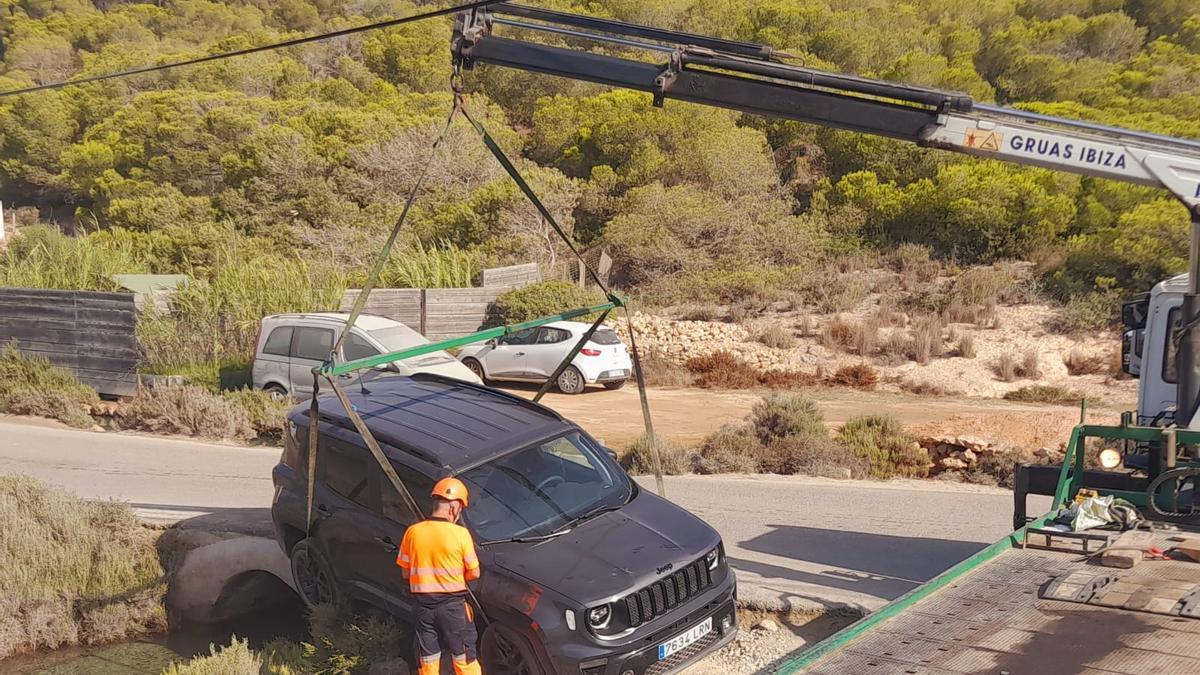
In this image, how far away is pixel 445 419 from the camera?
320 inches

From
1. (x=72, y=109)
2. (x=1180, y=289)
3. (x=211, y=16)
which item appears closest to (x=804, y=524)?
(x=1180, y=289)

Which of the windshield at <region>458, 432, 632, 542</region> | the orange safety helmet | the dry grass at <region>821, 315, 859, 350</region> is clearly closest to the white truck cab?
the windshield at <region>458, 432, 632, 542</region>

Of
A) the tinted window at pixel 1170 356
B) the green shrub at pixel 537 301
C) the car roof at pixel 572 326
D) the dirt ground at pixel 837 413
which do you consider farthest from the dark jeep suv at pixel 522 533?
the green shrub at pixel 537 301

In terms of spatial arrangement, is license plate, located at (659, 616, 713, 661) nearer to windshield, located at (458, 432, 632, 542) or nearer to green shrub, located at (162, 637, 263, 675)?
windshield, located at (458, 432, 632, 542)

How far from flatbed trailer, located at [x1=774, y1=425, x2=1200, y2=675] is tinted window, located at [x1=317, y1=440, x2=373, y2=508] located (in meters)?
3.80

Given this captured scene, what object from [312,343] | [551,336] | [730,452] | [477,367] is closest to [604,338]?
[551,336]

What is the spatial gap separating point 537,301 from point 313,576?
15.6 meters

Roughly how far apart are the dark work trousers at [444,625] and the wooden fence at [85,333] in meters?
15.7

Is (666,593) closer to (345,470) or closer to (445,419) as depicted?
(445,419)

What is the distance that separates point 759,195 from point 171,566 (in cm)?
2516

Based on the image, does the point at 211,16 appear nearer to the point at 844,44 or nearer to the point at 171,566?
the point at 844,44

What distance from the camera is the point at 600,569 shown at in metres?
6.79

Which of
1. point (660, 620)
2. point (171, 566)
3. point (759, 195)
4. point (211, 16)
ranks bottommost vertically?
point (171, 566)

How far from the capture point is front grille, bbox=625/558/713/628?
6688 millimetres
